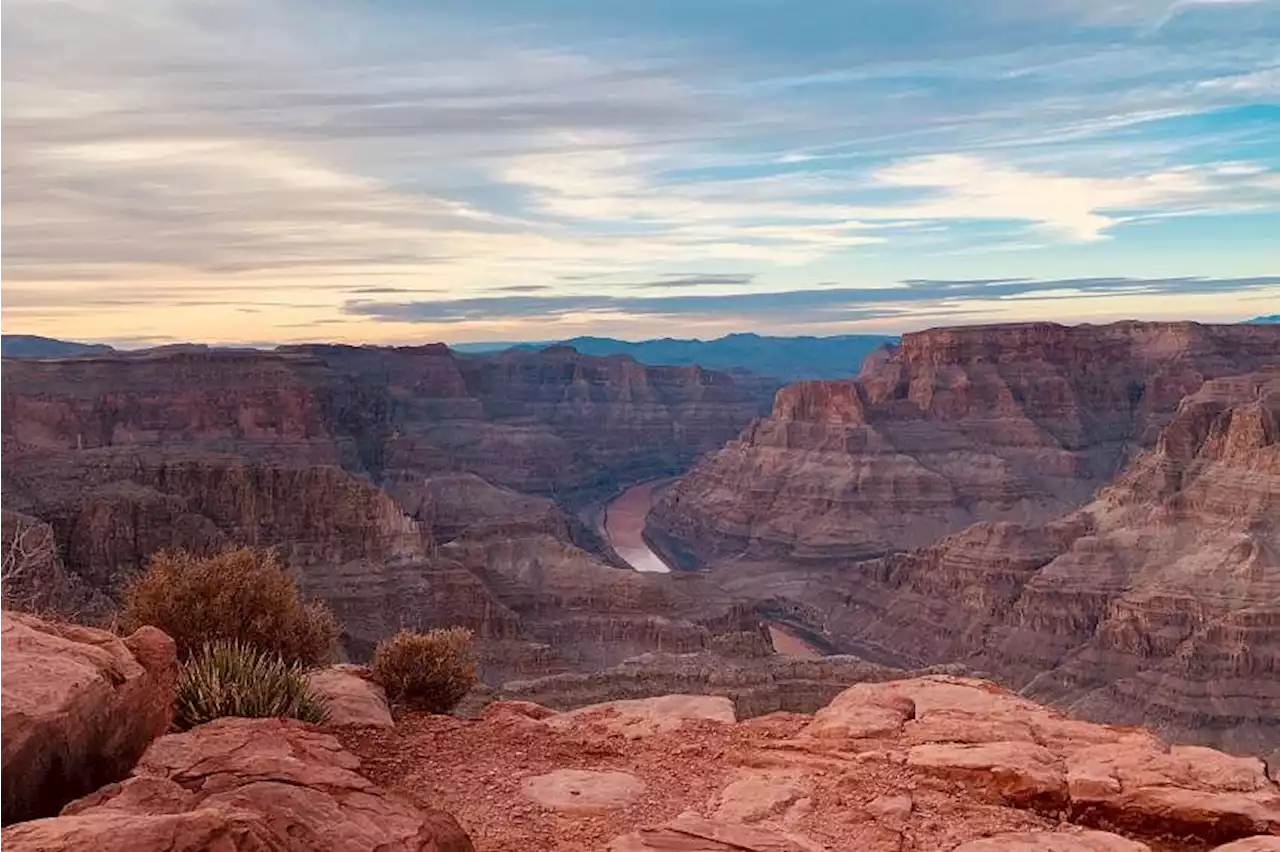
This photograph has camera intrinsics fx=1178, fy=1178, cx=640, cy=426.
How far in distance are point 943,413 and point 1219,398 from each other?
34.7 meters

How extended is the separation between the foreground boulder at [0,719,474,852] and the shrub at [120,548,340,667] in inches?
203

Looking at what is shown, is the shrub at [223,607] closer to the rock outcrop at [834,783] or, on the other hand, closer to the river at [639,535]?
the rock outcrop at [834,783]

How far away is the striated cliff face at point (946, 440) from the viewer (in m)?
104

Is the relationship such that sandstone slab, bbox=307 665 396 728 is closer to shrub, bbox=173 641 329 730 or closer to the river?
shrub, bbox=173 641 329 730

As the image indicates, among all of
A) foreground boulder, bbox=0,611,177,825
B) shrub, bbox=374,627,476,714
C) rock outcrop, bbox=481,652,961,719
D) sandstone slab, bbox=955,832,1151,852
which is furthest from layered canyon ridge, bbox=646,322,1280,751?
foreground boulder, bbox=0,611,177,825

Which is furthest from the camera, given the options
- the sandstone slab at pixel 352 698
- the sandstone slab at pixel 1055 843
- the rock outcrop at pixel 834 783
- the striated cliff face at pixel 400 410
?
the striated cliff face at pixel 400 410

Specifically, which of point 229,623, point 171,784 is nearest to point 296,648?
point 229,623

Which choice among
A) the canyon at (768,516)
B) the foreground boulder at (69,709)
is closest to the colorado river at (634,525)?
the canyon at (768,516)

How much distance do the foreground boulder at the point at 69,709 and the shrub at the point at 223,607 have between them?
163 inches

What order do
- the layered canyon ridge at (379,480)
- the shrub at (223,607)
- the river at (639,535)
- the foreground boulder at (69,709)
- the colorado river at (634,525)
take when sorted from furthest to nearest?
the colorado river at (634,525) → the river at (639,535) → the layered canyon ridge at (379,480) → the shrub at (223,607) → the foreground boulder at (69,709)

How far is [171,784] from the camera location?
26.6 ft

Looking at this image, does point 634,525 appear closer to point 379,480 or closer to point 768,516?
point 768,516

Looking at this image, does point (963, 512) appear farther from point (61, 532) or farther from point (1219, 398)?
point (61, 532)

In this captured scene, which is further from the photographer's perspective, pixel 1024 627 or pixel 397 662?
pixel 1024 627
